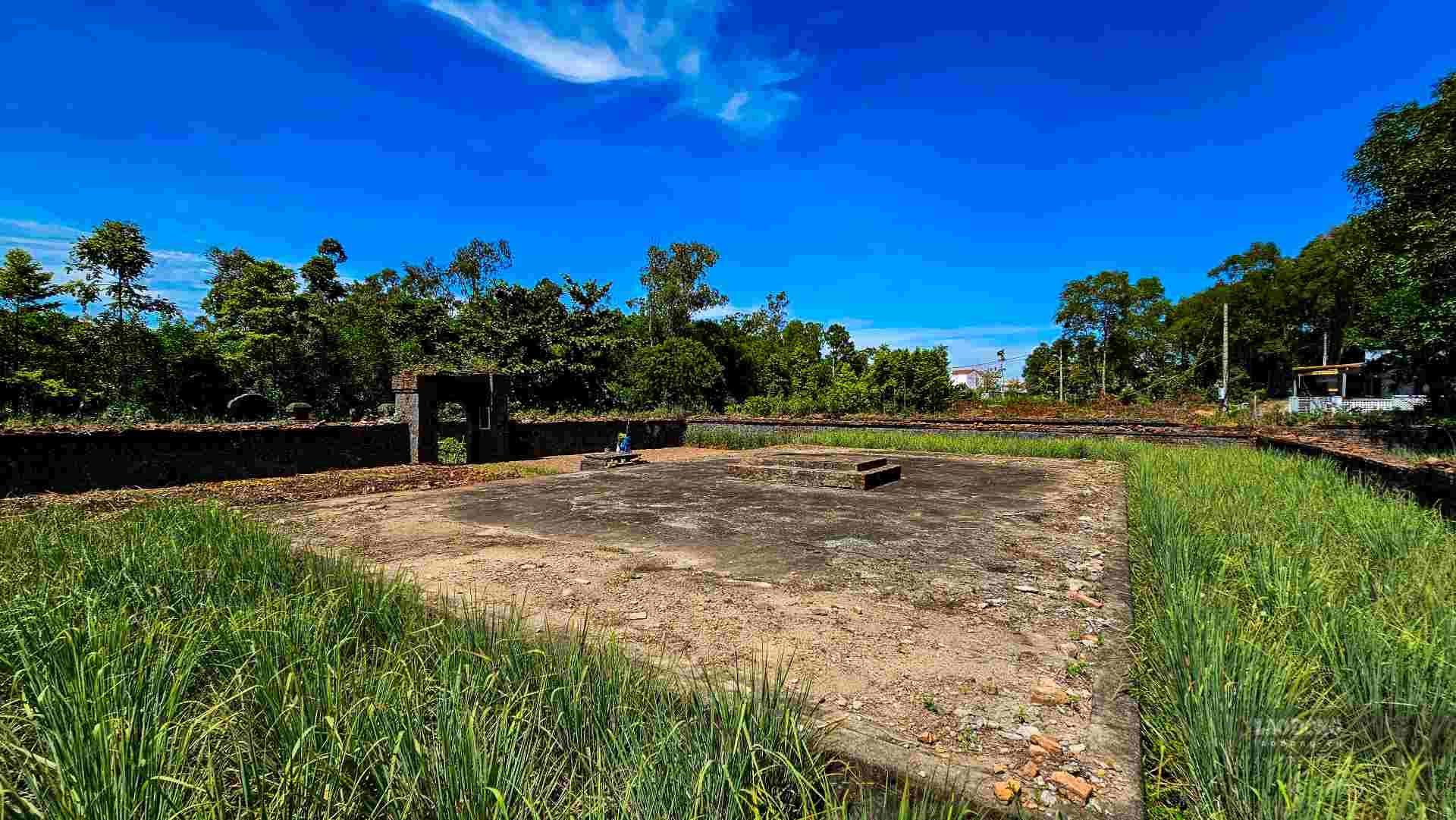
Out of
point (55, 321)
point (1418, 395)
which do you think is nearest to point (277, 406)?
point (55, 321)

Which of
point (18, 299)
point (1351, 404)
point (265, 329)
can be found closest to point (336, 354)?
point (265, 329)

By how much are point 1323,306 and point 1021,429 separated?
29.2m

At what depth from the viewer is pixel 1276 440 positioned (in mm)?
10211

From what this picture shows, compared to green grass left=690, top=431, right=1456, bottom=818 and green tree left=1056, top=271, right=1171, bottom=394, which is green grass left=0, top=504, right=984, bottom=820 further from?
green tree left=1056, top=271, right=1171, bottom=394

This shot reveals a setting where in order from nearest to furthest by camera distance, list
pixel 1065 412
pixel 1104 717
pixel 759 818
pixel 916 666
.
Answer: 1. pixel 759 818
2. pixel 1104 717
3. pixel 916 666
4. pixel 1065 412

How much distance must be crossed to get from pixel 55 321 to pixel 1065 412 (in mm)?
32560

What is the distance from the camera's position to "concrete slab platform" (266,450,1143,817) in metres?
1.84

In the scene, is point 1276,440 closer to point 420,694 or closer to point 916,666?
point 916,666

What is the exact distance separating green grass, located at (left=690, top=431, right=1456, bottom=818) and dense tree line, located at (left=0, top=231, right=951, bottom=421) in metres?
18.2

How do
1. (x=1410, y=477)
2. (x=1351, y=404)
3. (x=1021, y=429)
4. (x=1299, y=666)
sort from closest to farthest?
(x=1299, y=666), (x=1410, y=477), (x=1021, y=429), (x=1351, y=404)

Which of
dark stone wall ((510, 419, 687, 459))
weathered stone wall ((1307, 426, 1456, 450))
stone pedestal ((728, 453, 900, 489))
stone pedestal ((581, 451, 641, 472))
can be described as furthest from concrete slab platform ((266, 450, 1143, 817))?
weathered stone wall ((1307, 426, 1456, 450))

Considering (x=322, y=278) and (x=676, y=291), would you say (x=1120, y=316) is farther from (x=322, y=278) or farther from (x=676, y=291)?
(x=322, y=278)

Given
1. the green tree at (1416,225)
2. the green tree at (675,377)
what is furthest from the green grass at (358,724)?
the green tree at (675,377)

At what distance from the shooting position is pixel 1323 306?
99.6ft
